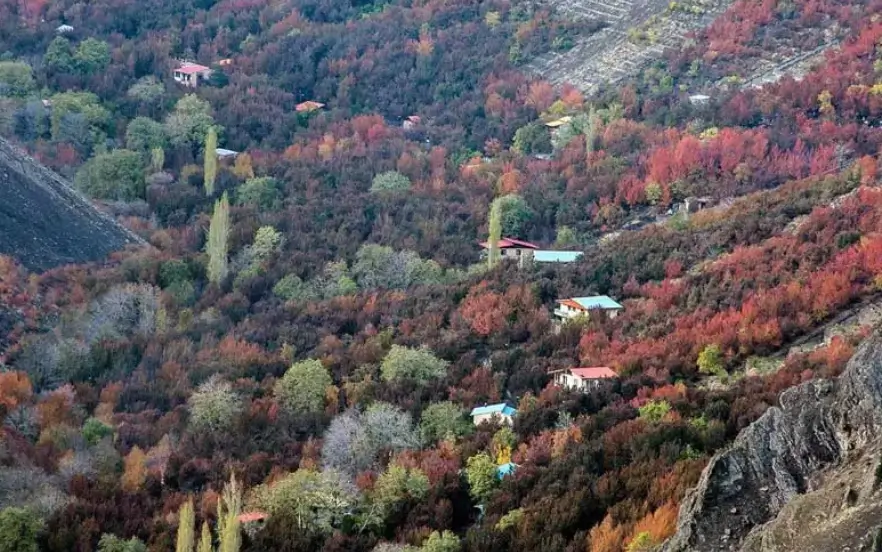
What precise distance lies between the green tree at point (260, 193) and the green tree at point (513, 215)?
9040mm

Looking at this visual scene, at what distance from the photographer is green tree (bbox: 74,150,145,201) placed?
6047cm

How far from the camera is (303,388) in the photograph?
133 ft

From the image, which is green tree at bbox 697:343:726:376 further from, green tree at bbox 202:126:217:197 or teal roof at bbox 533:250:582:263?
green tree at bbox 202:126:217:197

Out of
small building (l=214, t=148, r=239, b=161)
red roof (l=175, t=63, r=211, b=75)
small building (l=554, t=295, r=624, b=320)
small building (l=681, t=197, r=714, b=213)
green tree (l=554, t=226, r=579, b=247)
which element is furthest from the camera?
→ red roof (l=175, t=63, r=211, b=75)

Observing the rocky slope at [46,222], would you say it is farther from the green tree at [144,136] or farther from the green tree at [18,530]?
the green tree at [18,530]

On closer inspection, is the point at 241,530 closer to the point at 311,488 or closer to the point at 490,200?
the point at 311,488

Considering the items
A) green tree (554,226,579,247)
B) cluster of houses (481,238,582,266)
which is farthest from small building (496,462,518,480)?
green tree (554,226,579,247)

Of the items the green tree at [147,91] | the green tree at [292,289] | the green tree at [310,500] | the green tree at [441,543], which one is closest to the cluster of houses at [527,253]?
the green tree at [292,289]

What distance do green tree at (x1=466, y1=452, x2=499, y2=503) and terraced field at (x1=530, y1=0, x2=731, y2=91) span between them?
40811 millimetres

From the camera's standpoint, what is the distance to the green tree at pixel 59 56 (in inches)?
2844

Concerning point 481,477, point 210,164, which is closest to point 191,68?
point 210,164

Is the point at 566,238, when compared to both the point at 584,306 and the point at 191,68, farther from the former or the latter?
the point at 191,68

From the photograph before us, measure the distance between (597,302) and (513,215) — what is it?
43.3ft

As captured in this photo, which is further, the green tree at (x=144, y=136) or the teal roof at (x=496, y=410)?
the green tree at (x=144, y=136)
